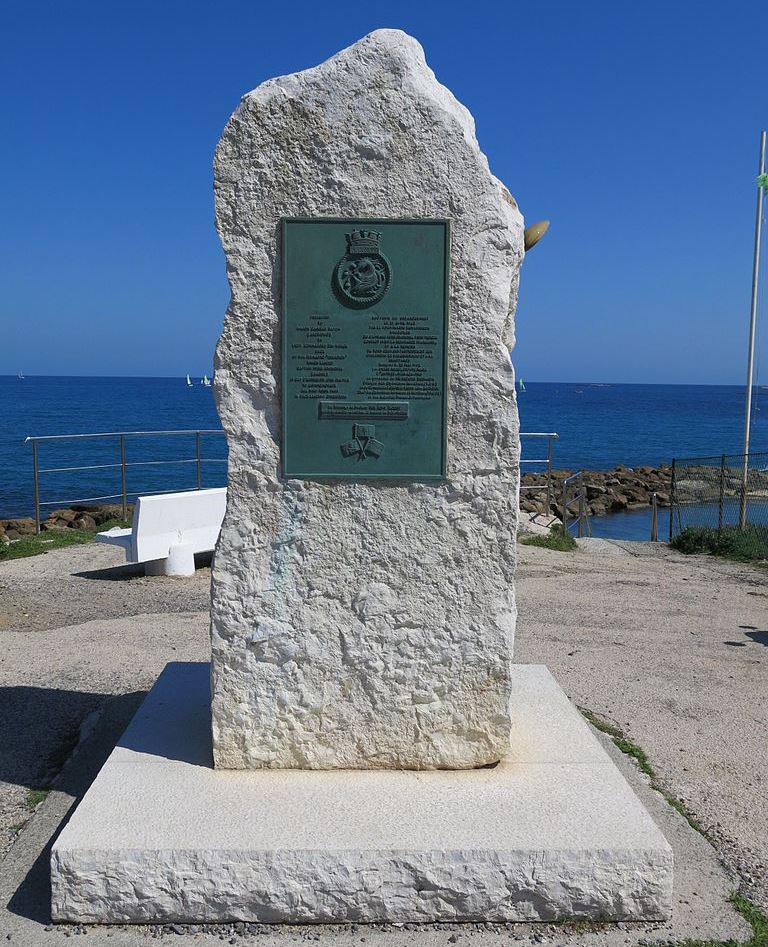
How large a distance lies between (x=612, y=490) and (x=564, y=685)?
807 inches

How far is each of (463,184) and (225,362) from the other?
1.27 meters

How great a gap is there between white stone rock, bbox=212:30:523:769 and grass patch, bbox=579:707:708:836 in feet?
3.18

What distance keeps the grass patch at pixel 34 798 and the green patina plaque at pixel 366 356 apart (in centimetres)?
199

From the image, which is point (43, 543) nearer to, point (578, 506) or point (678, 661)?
point (678, 661)

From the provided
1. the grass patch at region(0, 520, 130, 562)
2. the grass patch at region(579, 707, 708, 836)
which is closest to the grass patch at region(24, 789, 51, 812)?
the grass patch at region(579, 707, 708, 836)

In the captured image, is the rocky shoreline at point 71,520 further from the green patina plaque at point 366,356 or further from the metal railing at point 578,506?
the green patina plaque at point 366,356

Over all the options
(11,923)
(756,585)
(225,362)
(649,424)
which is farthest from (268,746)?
(649,424)

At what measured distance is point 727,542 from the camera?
1142 centimetres

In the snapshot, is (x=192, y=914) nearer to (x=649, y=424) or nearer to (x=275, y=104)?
(x=275, y=104)

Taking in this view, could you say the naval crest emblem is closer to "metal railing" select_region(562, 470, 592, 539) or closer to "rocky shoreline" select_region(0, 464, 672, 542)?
"metal railing" select_region(562, 470, 592, 539)

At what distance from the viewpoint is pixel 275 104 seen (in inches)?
143

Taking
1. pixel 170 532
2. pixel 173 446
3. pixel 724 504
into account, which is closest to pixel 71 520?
pixel 170 532

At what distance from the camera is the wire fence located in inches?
460

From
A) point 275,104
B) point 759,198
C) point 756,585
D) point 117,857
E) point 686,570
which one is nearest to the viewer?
point 117,857
